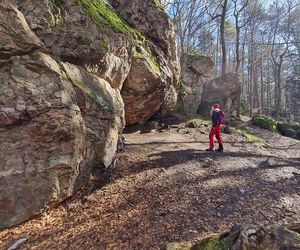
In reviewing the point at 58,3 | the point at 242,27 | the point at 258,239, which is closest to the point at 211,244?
the point at 258,239

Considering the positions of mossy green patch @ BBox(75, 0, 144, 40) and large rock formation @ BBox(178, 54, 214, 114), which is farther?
large rock formation @ BBox(178, 54, 214, 114)

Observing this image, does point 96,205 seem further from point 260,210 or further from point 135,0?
point 135,0

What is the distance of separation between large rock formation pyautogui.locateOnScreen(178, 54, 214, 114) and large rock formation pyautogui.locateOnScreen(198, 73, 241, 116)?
2.59ft

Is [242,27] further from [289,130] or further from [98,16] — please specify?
[98,16]

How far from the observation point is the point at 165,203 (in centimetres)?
525

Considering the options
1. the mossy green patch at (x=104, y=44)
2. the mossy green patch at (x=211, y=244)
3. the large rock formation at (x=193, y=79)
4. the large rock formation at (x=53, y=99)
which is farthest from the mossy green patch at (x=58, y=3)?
the large rock formation at (x=193, y=79)

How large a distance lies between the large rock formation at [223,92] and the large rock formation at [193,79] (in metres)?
0.79

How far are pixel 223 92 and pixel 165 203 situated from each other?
47.7 ft

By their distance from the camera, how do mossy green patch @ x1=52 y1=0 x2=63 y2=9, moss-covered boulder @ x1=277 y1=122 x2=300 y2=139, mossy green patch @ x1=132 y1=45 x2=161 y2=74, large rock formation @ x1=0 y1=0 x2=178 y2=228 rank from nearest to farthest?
large rock formation @ x1=0 y1=0 x2=178 y2=228 → mossy green patch @ x1=52 y1=0 x2=63 y2=9 → mossy green patch @ x1=132 y1=45 x2=161 y2=74 → moss-covered boulder @ x1=277 y1=122 x2=300 y2=139

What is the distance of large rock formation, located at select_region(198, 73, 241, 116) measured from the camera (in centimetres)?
1779

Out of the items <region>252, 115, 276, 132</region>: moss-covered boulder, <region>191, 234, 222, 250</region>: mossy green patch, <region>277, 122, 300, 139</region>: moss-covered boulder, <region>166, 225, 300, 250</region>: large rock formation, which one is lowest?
<region>277, 122, 300, 139</region>: moss-covered boulder

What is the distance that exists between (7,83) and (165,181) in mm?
4126

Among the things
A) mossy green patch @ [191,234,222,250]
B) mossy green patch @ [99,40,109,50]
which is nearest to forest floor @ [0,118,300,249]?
mossy green patch @ [191,234,222,250]

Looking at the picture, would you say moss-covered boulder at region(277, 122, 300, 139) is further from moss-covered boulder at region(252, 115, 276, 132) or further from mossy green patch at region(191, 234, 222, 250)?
mossy green patch at region(191, 234, 222, 250)
